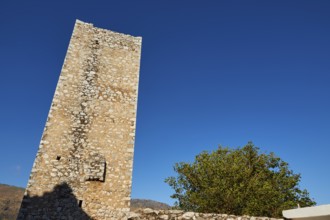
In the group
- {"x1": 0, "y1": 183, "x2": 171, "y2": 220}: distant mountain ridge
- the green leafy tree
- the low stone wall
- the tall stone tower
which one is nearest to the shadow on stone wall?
the tall stone tower

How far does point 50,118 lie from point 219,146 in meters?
15.3

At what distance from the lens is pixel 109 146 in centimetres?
1103

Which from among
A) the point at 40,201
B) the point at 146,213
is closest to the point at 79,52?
the point at 40,201

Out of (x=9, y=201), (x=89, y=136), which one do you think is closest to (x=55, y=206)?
(x=89, y=136)

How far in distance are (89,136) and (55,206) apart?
3.11 m

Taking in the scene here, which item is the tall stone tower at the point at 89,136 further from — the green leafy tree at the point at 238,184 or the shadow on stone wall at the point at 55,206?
the green leafy tree at the point at 238,184

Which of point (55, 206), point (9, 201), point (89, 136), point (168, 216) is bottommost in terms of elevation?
point (168, 216)

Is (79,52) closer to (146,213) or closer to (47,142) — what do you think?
(47,142)

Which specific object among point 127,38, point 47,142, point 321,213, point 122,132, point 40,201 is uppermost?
point 127,38

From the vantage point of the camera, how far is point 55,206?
921 centimetres

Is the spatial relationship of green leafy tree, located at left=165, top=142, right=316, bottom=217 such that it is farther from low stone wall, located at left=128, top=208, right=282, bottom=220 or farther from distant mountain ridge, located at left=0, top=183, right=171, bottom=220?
distant mountain ridge, located at left=0, top=183, right=171, bottom=220

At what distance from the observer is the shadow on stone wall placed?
8891 millimetres

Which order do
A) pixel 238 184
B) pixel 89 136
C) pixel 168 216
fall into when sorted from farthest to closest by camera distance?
pixel 238 184, pixel 89 136, pixel 168 216

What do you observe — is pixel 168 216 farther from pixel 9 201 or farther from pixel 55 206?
pixel 9 201
